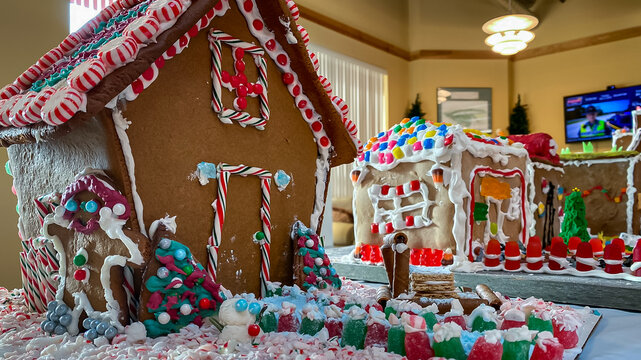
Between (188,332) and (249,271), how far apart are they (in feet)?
2.03

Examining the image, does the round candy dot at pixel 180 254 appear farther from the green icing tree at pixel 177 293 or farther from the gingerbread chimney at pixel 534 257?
the gingerbread chimney at pixel 534 257

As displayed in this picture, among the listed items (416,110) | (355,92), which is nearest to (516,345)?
(355,92)

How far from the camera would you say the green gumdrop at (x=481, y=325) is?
1.78 m

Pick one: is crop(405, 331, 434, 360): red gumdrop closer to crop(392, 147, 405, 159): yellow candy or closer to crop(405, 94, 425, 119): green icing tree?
crop(392, 147, 405, 159): yellow candy

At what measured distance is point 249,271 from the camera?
8.17 ft

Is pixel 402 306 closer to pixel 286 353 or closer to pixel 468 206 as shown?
pixel 286 353

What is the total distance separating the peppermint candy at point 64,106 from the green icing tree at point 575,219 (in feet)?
14.3

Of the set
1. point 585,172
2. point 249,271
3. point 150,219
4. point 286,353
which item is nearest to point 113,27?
point 150,219

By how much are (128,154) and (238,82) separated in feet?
2.33

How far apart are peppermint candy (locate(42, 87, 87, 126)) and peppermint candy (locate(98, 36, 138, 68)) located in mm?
165

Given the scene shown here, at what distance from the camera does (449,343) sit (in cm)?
155

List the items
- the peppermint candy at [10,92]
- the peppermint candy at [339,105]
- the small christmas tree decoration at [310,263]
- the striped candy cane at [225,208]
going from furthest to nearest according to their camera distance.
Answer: the peppermint candy at [339,105]
the small christmas tree decoration at [310,263]
the peppermint candy at [10,92]
the striped candy cane at [225,208]

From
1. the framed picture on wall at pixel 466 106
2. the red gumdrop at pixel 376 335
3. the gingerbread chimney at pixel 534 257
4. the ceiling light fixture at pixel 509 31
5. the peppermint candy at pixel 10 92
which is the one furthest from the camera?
the framed picture on wall at pixel 466 106

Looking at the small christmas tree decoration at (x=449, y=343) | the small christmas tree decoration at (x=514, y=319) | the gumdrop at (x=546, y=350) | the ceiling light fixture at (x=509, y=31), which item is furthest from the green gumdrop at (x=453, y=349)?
the ceiling light fixture at (x=509, y=31)
